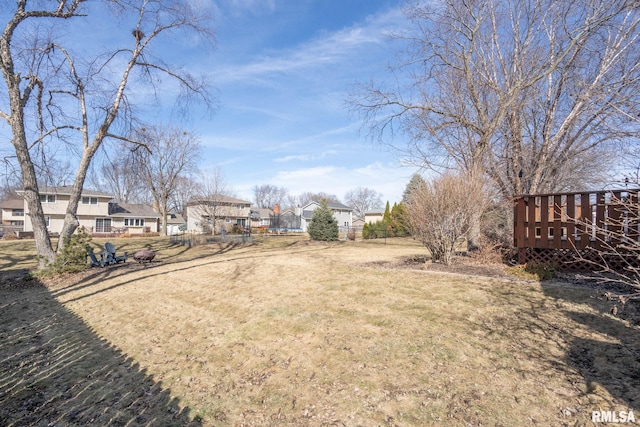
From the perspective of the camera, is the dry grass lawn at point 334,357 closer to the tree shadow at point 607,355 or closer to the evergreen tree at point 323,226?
the tree shadow at point 607,355

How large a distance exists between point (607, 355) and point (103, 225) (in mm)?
46117

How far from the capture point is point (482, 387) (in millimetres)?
3584

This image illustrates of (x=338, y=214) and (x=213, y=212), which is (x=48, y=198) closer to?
(x=213, y=212)

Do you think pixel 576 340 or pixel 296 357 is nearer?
pixel 576 340

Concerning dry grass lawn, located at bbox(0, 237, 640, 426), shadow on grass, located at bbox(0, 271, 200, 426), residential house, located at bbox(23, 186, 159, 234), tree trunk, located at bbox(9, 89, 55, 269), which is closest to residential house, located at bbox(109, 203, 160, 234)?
residential house, located at bbox(23, 186, 159, 234)

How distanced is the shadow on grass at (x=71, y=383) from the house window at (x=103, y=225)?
36742 millimetres

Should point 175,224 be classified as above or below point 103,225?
below

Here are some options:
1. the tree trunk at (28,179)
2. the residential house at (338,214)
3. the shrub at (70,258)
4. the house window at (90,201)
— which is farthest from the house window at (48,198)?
the residential house at (338,214)

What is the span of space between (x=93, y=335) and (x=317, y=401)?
5.29 m

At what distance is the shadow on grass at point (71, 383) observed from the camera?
150 inches

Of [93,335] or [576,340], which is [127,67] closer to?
[93,335]

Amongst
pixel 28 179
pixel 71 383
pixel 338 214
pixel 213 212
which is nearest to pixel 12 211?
pixel 213 212

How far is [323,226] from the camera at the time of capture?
25.7 meters

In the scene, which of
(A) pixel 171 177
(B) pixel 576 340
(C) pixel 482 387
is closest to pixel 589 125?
(B) pixel 576 340
